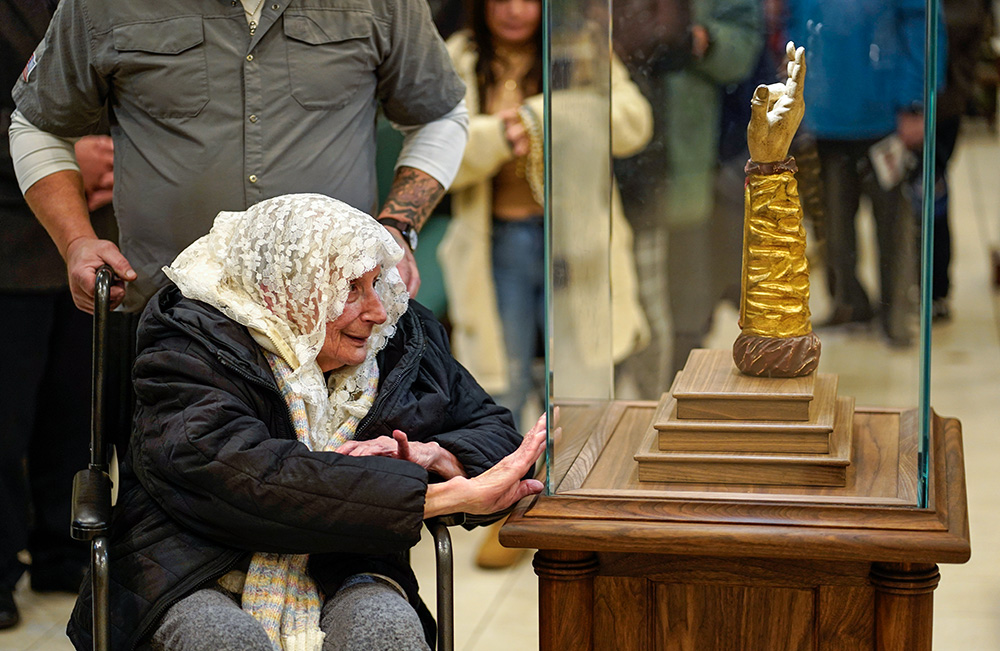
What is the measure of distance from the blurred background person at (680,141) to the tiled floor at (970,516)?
0.73 ft

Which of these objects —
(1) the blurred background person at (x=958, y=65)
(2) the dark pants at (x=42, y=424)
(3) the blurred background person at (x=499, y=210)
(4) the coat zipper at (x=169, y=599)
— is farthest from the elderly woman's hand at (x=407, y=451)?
(1) the blurred background person at (x=958, y=65)

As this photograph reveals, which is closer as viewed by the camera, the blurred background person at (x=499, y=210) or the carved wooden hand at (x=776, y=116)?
the carved wooden hand at (x=776, y=116)

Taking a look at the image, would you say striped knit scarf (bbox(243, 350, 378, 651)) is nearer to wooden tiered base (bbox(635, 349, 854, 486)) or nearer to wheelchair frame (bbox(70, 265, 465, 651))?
wheelchair frame (bbox(70, 265, 465, 651))

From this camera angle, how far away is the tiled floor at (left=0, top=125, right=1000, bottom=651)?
7.79ft

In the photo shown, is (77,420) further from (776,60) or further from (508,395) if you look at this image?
(776,60)

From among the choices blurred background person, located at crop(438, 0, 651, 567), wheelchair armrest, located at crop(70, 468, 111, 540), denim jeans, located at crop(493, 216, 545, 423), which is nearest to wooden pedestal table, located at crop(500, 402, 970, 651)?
wheelchair armrest, located at crop(70, 468, 111, 540)

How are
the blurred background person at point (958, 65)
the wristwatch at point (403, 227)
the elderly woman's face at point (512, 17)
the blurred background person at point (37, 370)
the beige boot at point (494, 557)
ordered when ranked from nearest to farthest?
the wristwatch at point (403, 227), the blurred background person at point (37, 370), the elderly woman's face at point (512, 17), the beige boot at point (494, 557), the blurred background person at point (958, 65)

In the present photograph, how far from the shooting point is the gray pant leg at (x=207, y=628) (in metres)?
1.82

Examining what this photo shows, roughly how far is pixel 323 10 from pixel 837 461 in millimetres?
1226

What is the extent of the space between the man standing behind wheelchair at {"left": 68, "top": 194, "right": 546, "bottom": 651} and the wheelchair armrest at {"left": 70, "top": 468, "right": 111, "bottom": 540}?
4cm

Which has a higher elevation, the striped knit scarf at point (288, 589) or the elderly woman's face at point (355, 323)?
the elderly woman's face at point (355, 323)

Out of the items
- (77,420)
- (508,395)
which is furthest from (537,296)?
(77,420)

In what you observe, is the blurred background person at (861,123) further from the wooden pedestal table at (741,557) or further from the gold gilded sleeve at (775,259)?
the wooden pedestal table at (741,557)

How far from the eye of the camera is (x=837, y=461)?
1.91 m
